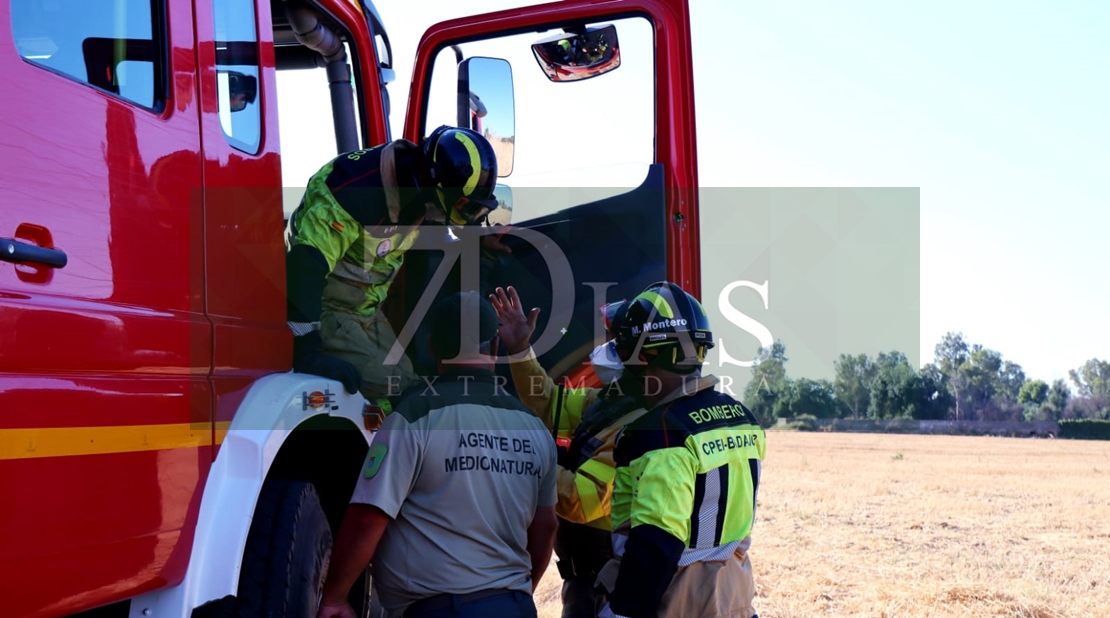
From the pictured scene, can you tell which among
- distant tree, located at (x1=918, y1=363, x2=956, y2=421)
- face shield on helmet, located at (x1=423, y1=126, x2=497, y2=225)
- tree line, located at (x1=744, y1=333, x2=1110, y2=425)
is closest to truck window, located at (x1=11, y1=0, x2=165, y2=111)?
face shield on helmet, located at (x1=423, y1=126, x2=497, y2=225)

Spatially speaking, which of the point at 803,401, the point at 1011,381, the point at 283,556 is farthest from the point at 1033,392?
the point at 283,556

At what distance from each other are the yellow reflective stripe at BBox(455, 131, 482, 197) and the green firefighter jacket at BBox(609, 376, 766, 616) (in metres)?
1.06

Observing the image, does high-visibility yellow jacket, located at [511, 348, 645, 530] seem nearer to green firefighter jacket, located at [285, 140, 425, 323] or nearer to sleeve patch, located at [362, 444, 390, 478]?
green firefighter jacket, located at [285, 140, 425, 323]

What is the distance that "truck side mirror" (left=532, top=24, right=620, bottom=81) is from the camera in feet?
13.9

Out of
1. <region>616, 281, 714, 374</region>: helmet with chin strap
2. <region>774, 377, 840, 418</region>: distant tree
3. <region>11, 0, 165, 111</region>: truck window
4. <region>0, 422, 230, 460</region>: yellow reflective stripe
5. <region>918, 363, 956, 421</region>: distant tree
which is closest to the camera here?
<region>0, 422, 230, 460</region>: yellow reflective stripe

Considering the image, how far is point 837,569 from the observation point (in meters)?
8.23

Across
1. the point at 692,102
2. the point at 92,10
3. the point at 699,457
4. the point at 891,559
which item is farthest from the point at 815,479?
the point at 92,10

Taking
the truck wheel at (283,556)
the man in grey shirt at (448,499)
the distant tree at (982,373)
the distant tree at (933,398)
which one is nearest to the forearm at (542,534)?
the man in grey shirt at (448,499)

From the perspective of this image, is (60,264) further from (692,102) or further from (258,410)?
(692,102)

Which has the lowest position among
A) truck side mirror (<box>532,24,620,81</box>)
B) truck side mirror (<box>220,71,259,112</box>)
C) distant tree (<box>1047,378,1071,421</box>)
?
distant tree (<box>1047,378,1071,421</box>)

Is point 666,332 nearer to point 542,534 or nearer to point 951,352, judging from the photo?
point 542,534

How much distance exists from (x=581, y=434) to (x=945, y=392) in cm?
7997

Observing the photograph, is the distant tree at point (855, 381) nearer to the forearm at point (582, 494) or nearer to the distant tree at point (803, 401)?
the distant tree at point (803, 401)

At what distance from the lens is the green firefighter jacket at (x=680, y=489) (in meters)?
2.73
